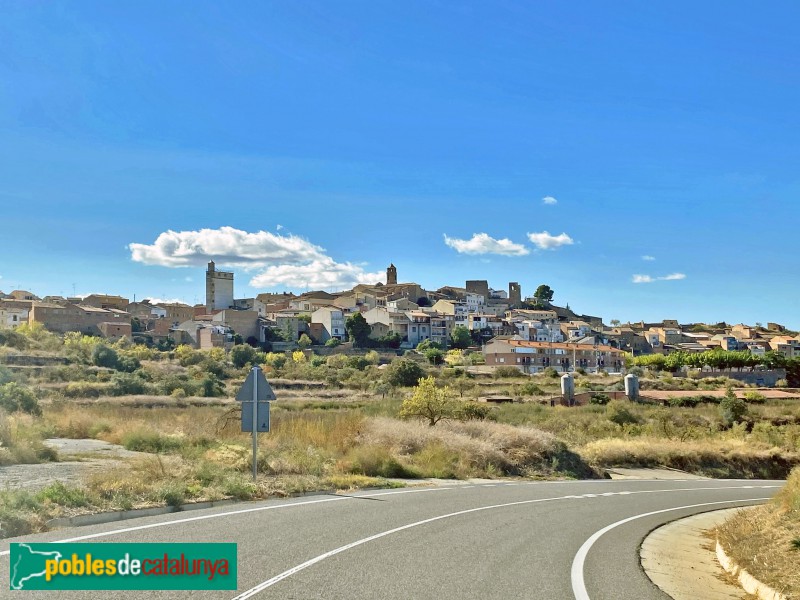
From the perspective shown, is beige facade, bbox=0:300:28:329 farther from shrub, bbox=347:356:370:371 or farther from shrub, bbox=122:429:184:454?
shrub, bbox=122:429:184:454

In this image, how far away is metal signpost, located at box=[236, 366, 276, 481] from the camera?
15.5 meters

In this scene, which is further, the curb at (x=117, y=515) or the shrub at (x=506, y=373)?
the shrub at (x=506, y=373)

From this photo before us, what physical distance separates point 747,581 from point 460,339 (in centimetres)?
12747

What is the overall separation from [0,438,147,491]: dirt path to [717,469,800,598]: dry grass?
10.6 metres

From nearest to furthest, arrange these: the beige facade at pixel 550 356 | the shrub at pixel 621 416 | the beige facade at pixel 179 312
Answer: the shrub at pixel 621 416, the beige facade at pixel 550 356, the beige facade at pixel 179 312

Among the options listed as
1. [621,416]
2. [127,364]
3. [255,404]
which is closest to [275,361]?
[127,364]

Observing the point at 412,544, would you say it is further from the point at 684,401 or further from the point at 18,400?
the point at 684,401

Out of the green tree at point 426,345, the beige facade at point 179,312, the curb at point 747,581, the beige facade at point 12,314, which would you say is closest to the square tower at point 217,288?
the beige facade at point 179,312

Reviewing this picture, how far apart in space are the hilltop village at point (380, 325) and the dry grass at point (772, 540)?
95.3m

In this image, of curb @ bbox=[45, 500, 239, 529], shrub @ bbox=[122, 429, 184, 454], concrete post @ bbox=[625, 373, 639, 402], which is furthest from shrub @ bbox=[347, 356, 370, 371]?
curb @ bbox=[45, 500, 239, 529]

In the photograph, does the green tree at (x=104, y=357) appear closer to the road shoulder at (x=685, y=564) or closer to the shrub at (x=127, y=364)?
the shrub at (x=127, y=364)

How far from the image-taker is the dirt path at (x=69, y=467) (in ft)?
44.3

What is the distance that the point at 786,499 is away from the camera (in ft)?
44.8

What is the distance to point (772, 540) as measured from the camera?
11.1 m
